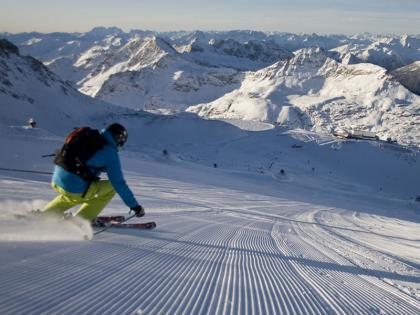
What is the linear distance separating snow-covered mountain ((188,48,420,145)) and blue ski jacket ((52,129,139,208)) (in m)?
116

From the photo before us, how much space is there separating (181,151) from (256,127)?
882 inches

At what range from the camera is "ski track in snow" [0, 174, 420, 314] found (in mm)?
3715

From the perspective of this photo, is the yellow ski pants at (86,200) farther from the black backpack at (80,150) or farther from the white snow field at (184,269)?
the black backpack at (80,150)

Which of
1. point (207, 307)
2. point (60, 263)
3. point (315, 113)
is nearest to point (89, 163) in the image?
point (60, 263)

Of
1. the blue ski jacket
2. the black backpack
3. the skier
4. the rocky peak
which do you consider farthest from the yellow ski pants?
the rocky peak

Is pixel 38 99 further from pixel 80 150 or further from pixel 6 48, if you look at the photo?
pixel 80 150

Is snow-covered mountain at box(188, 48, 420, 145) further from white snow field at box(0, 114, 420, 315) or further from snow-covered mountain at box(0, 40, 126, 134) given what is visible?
white snow field at box(0, 114, 420, 315)

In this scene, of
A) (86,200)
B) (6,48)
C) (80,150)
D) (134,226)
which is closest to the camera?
(80,150)

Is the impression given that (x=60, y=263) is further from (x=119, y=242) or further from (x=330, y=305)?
(x=330, y=305)

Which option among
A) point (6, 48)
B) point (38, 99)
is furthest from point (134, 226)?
point (6, 48)

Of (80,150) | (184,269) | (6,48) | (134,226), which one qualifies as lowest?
(134,226)

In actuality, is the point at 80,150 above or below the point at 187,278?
above

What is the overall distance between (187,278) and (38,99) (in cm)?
6835

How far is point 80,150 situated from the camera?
5.71m
